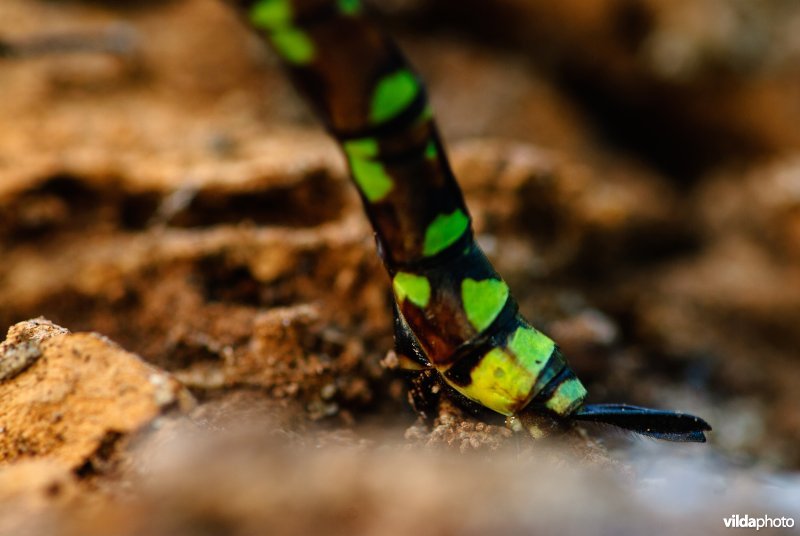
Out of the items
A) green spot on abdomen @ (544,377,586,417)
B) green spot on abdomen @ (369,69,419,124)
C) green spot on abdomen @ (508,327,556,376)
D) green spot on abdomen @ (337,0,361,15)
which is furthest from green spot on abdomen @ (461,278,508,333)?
green spot on abdomen @ (337,0,361,15)

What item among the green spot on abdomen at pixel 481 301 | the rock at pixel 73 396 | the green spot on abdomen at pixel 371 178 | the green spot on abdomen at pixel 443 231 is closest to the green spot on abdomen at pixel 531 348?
the green spot on abdomen at pixel 481 301

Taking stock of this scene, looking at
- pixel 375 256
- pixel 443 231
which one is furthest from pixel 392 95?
pixel 375 256

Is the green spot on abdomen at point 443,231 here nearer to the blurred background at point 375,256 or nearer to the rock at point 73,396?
the blurred background at point 375,256

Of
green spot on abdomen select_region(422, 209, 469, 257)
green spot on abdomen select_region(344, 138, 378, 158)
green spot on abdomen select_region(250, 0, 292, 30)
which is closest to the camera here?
green spot on abdomen select_region(250, 0, 292, 30)

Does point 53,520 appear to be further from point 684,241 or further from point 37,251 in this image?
point 684,241

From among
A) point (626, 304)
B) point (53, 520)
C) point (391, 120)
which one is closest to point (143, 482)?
point (53, 520)

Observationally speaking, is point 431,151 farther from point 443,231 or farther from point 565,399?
point 565,399

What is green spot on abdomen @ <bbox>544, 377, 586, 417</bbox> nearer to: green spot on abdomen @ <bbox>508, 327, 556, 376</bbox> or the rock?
green spot on abdomen @ <bbox>508, 327, 556, 376</bbox>
